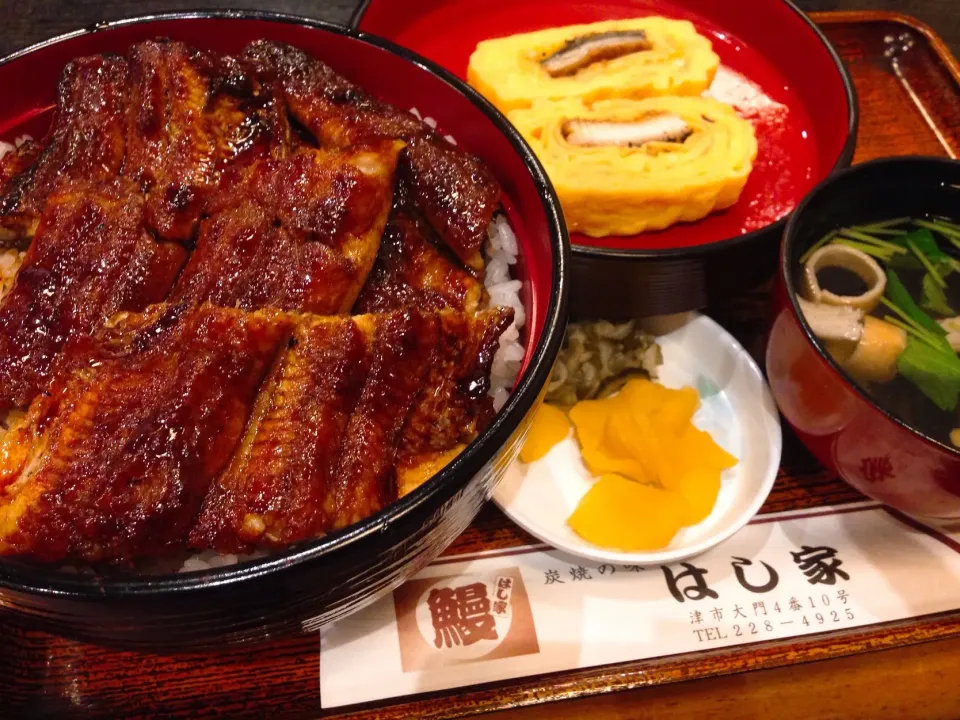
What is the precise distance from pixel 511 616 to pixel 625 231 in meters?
1.14

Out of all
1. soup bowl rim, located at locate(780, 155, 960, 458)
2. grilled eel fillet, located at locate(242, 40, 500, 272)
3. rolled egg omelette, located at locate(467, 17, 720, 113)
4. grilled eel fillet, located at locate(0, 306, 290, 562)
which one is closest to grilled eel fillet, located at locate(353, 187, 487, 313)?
grilled eel fillet, located at locate(242, 40, 500, 272)

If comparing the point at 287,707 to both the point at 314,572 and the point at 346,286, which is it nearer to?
the point at 314,572

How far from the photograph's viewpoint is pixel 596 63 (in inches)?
97.0

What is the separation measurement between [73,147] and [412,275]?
727mm

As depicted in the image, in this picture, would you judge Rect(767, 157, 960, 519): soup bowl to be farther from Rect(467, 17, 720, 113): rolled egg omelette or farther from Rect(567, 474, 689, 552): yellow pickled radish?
Rect(467, 17, 720, 113): rolled egg omelette

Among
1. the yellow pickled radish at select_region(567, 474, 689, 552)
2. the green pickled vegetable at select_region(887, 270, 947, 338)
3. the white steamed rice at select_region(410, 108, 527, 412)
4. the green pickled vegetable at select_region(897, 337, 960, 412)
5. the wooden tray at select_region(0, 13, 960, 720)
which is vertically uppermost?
the white steamed rice at select_region(410, 108, 527, 412)

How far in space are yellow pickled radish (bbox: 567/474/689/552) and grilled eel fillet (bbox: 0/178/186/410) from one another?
1044 millimetres

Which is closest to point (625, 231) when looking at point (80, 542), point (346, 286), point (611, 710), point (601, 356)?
point (601, 356)

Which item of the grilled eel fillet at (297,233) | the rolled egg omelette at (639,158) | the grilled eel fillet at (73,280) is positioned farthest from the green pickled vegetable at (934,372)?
the grilled eel fillet at (73,280)

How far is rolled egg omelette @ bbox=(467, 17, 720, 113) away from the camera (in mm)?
2354

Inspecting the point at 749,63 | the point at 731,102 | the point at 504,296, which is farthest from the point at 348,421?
the point at 749,63

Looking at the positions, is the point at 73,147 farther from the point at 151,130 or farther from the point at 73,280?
the point at 73,280

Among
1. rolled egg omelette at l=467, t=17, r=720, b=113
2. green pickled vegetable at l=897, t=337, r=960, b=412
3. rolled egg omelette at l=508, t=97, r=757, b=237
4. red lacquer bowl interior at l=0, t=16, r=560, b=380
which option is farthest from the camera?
rolled egg omelette at l=467, t=17, r=720, b=113

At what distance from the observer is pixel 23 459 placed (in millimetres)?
1098
